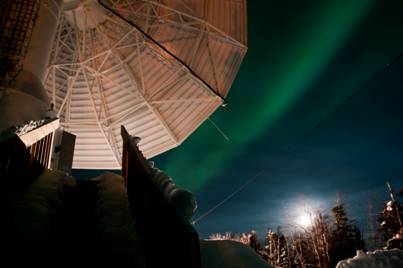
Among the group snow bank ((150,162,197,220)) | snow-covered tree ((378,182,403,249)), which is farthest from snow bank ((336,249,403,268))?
snow-covered tree ((378,182,403,249))

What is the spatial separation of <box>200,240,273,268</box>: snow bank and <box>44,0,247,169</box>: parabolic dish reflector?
41.3 feet

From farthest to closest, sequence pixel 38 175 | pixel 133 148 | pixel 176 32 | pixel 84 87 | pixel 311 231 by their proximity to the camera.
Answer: pixel 311 231 → pixel 84 87 → pixel 176 32 → pixel 38 175 → pixel 133 148

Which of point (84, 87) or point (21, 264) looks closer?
point (21, 264)

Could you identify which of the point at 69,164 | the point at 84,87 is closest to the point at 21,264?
the point at 69,164

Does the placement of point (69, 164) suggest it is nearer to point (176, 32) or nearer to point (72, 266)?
point (176, 32)

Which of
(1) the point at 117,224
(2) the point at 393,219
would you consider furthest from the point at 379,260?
(2) the point at 393,219

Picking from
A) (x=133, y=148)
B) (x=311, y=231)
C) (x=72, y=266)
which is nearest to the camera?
(x=72, y=266)

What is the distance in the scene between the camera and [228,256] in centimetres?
412

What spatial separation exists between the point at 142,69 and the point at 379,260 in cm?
1734

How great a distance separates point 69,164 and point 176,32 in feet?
28.3

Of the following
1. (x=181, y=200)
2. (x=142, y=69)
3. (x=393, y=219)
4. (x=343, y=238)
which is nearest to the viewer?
(x=181, y=200)

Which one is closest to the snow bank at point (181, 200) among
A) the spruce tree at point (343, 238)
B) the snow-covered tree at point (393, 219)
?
the snow-covered tree at point (393, 219)

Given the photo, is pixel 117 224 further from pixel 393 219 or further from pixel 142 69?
pixel 393 219

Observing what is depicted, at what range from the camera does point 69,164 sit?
53.3 ft
